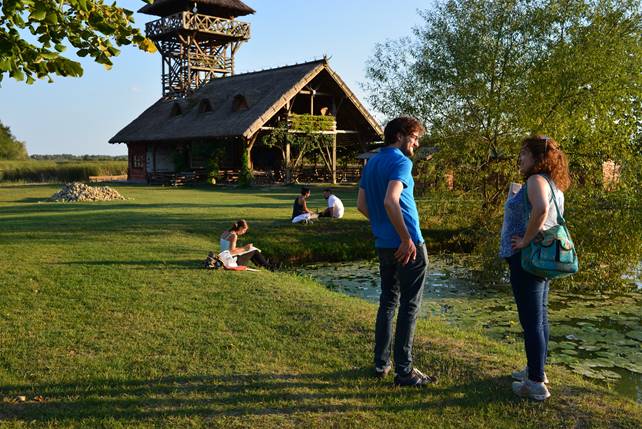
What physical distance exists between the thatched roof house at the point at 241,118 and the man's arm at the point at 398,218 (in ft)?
79.2

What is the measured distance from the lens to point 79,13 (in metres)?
4.91

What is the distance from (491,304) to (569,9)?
260 inches

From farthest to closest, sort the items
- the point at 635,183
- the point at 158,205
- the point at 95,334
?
1. the point at 158,205
2. the point at 635,183
3. the point at 95,334

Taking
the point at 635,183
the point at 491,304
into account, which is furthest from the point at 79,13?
the point at 635,183

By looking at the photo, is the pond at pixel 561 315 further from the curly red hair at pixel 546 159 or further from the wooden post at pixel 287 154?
the wooden post at pixel 287 154

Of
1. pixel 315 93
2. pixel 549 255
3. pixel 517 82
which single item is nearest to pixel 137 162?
pixel 315 93

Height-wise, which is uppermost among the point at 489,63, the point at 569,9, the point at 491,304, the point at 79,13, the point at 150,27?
the point at 150,27

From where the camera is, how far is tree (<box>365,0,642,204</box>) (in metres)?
11.1

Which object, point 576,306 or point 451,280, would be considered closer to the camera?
point 576,306

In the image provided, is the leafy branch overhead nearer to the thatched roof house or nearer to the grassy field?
the grassy field

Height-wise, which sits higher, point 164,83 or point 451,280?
point 164,83

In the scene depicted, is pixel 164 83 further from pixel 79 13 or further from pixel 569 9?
pixel 79 13

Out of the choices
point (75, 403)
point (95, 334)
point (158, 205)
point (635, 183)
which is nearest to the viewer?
point (75, 403)

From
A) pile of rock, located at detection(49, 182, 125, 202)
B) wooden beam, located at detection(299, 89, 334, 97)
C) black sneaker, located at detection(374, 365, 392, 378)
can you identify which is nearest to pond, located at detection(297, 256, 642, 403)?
black sneaker, located at detection(374, 365, 392, 378)
